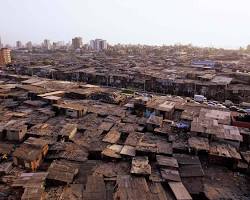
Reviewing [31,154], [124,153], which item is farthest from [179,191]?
[31,154]

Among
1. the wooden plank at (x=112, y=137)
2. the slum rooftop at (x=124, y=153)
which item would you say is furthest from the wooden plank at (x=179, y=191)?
the wooden plank at (x=112, y=137)

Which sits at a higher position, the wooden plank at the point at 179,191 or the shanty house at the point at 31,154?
the shanty house at the point at 31,154

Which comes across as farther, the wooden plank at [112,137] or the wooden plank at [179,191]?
the wooden plank at [112,137]

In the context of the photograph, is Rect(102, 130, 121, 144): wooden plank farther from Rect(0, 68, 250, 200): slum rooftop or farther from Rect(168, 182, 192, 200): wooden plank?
Rect(168, 182, 192, 200): wooden plank

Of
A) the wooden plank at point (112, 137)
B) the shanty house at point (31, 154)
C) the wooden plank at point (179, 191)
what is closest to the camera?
the wooden plank at point (179, 191)

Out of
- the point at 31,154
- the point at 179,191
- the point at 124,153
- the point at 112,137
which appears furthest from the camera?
the point at 112,137

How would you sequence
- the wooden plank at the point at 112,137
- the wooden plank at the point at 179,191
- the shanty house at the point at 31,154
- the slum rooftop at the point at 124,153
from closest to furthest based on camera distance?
the wooden plank at the point at 179,191
the slum rooftop at the point at 124,153
the shanty house at the point at 31,154
the wooden plank at the point at 112,137

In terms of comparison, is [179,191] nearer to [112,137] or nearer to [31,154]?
[112,137]

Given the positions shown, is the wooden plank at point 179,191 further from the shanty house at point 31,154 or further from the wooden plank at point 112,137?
the shanty house at point 31,154

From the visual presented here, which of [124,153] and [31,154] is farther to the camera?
[124,153]
